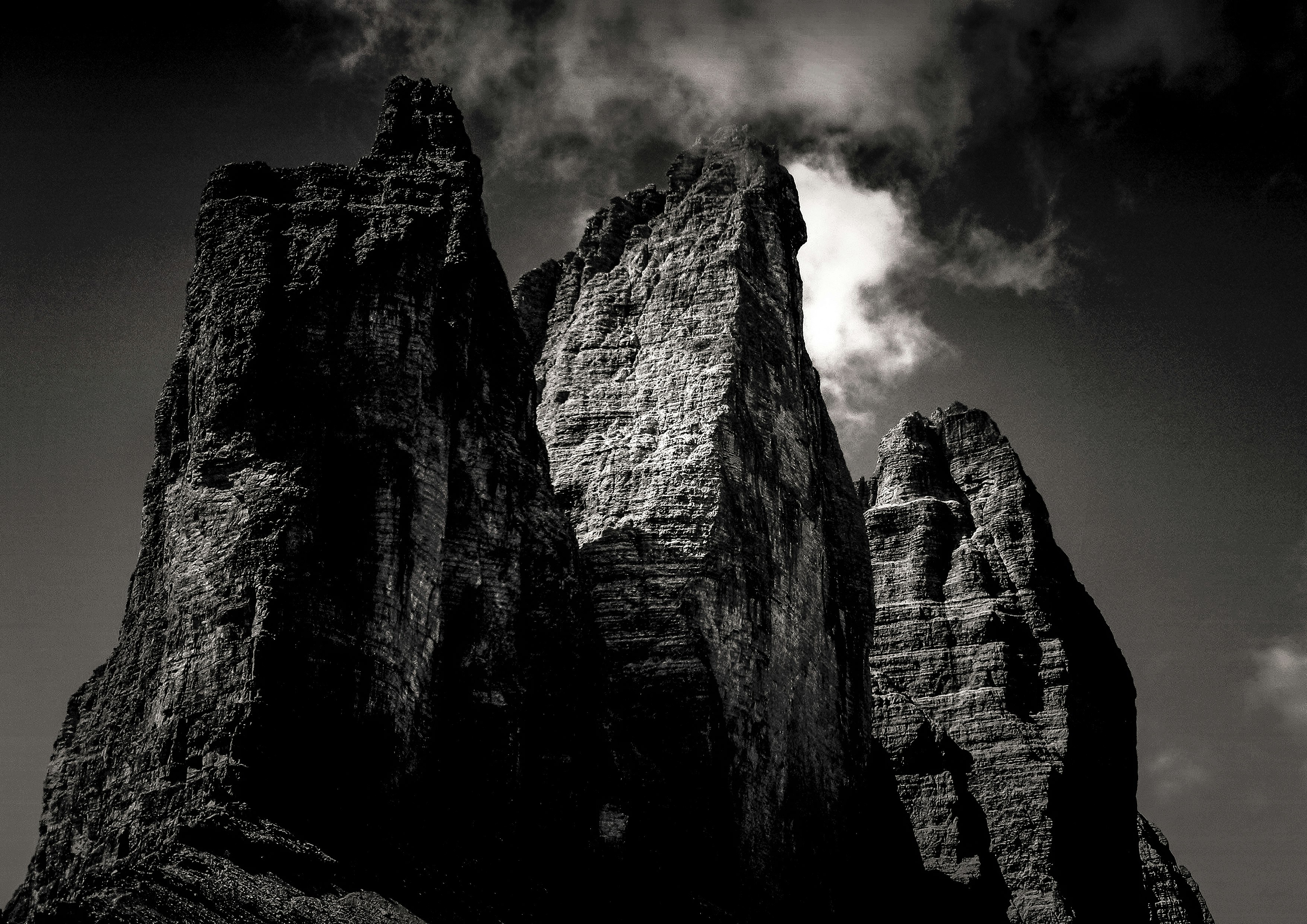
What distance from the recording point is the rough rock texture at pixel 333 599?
4597 cm

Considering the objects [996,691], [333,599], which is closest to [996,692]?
[996,691]

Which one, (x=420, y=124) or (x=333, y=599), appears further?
(x=420, y=124)

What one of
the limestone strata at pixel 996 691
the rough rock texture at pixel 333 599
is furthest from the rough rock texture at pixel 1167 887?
the rough rock texture at pixel 333 599

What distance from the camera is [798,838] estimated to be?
66375 mm

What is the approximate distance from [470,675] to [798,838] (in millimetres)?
17392

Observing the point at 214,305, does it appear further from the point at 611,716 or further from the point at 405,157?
the point at 611,716

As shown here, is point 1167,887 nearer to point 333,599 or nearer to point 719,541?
point 719,541

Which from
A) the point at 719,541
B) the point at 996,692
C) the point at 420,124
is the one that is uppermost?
the point at 420,124

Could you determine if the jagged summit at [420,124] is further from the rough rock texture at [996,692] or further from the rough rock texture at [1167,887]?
the rough rock texture at [1167,887]

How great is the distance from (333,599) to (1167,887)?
5717cm

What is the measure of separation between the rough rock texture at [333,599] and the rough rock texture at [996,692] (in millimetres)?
29120

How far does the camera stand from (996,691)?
286 ft

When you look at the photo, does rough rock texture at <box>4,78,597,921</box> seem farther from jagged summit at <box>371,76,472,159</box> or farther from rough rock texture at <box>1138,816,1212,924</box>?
rough rock texture at <box>1138,816,1212,924</box>

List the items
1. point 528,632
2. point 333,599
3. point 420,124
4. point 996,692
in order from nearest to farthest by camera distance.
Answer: point 333,599 → point 528,632 → point 420,124 → point 996,692
